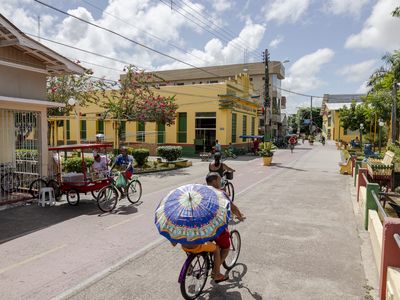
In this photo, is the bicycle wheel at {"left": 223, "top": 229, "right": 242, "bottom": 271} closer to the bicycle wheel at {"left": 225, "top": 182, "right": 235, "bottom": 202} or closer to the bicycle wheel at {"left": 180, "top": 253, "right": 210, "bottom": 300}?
the bicycle wheel at {"left": 180, "top": 253, "right": 210, "bottom": 300}

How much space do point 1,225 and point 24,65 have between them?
17.0 ft

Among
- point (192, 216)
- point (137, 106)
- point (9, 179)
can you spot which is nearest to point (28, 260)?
point (192, 216)

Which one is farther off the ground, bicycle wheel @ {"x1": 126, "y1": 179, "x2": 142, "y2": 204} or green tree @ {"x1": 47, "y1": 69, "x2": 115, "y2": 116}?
green tree @ {"x1": 47, "y1": 69, "x2": 115, "y2": 116}

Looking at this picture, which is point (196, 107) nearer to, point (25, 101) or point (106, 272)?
point (25, 101)

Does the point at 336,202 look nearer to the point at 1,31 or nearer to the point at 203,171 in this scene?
the point at 203,171

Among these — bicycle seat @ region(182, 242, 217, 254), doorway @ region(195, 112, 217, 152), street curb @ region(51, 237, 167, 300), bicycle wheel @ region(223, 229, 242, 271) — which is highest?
doorway @ region(195, 112, 217, 152)

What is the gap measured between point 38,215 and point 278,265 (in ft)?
21.7

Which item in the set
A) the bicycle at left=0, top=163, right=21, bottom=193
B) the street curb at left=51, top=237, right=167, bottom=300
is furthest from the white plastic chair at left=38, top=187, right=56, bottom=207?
the street curb at left=51, top=237, right=167, bottom=300

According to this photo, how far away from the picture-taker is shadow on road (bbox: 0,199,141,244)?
7833 mm

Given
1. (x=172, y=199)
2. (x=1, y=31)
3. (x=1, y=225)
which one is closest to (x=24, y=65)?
(x=1, y=31)

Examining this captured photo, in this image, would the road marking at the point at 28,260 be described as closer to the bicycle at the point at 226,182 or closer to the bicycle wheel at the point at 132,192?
the bicycle wheel at the point at 132,192

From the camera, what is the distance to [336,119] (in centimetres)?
6444

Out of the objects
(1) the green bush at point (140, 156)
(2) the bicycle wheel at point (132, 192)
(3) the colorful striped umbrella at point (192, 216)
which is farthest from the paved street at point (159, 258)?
(1) the green bush at point (140, 156)

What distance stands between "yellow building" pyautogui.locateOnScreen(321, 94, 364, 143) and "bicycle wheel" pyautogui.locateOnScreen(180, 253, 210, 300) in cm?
4384
